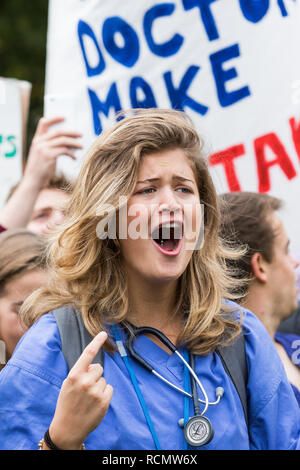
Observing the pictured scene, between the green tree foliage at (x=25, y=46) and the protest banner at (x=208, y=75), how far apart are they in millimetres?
6975

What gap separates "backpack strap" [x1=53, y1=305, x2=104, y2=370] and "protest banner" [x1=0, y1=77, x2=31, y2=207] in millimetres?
2234

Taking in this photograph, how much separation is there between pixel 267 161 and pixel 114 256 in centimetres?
118

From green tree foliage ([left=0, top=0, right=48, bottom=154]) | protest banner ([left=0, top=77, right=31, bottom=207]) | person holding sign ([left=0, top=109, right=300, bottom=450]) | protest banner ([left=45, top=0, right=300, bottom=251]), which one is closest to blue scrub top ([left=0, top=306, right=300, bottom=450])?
person holding sign ([left=0, top=109, right=300, bottom=450])

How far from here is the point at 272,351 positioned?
2.12 meters

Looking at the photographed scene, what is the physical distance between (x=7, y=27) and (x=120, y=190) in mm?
9058

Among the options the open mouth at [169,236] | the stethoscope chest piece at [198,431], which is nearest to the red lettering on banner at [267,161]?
the open mouth at [169,236]

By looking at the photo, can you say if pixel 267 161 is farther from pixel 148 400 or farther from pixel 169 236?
pixel 148 400

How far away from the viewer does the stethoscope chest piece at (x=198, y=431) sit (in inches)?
73.5

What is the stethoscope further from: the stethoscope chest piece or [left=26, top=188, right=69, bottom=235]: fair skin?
[left=26, top=188, right=69, bottom=235]: fair skin

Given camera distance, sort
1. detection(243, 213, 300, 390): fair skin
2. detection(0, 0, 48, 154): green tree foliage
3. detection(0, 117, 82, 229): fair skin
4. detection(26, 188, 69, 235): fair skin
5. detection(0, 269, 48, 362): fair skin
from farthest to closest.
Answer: detection(0, 0, 48, 154): green tree foliage, detection(26, 188, 69, 235): fair skin, detection(0, 117, 82, 229): fair skin, detection(243, 213, 300, 390): fair skin, detection(0, 269, 48, 362): fair skin

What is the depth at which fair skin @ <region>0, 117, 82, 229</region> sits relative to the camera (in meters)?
3.27

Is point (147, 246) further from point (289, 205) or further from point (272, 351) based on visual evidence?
point (289, 205)

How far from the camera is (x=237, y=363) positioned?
2.05 metres
